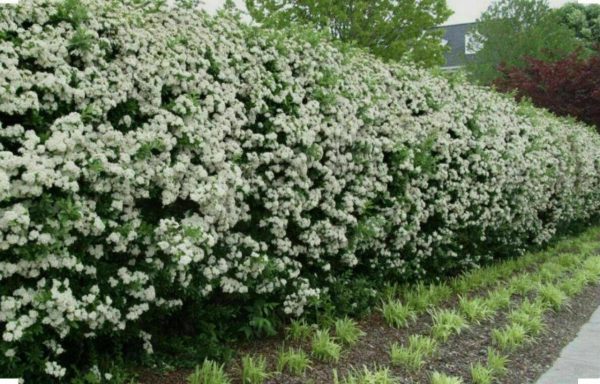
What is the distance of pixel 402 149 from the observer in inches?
236

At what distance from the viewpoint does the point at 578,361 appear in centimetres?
537

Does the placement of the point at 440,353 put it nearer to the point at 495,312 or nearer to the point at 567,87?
the point at 495,312

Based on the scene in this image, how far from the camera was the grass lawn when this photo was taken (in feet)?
14.9

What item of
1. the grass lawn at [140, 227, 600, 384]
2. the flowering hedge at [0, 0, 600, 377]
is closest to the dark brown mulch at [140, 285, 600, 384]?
the grass lawn at [140, 227, 600, 384]

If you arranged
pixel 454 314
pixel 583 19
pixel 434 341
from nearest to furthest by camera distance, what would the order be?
pixel 434 341 < pixel 454 314 < pixel 583 19

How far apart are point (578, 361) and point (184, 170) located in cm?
361

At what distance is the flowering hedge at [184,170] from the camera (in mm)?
3373

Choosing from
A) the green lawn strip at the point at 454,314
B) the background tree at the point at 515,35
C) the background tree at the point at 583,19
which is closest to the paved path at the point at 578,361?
the green lawn strip at the point at 454,314

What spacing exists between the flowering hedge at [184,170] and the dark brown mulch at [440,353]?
1.36 feet

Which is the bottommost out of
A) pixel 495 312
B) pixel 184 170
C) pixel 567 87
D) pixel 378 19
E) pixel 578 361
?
pixel 578 361

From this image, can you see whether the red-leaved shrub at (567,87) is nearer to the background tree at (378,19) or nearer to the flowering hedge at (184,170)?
the background tree at (378,19)

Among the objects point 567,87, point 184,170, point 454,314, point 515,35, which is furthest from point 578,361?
point 515,35

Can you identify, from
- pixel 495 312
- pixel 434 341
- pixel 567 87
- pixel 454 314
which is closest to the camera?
pixel 434 341

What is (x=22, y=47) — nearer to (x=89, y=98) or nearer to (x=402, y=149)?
(x=89, y=98)
